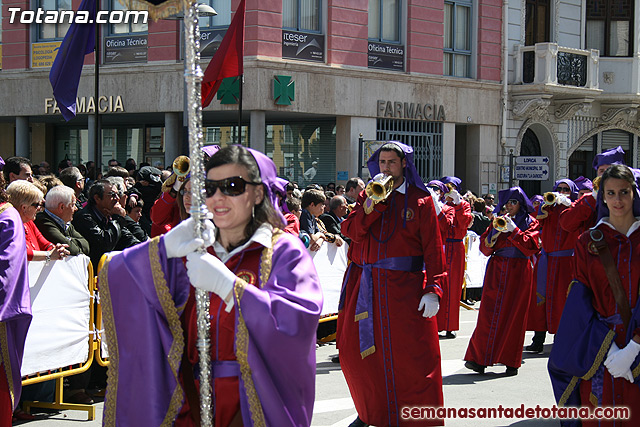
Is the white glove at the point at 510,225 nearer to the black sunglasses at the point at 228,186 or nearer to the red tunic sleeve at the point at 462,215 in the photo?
the red tunic sleeve at the point at 462,215

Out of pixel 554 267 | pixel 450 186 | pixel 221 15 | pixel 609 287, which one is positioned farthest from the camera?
pixel 221 15

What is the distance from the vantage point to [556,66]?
25.4 metres

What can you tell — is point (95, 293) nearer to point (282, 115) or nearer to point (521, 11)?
point (282, 115)

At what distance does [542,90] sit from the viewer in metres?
25.2

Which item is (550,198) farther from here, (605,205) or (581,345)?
(581,345)

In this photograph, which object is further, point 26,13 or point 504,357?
point 26,13

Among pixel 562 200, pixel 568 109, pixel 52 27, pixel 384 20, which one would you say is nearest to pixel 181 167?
pixel 562 200

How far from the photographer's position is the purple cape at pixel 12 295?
17.0ft

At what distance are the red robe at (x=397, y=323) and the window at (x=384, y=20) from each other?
1692cm

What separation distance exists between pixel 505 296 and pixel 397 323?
3.32 m

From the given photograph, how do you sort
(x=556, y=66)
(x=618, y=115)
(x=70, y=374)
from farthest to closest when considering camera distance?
(x=618, y=115) < (x=556, y=66) < (x=70, y=374)

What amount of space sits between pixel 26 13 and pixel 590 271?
818 inches

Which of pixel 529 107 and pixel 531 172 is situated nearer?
pixel 531 172

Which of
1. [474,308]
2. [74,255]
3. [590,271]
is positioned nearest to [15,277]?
[74,255]
